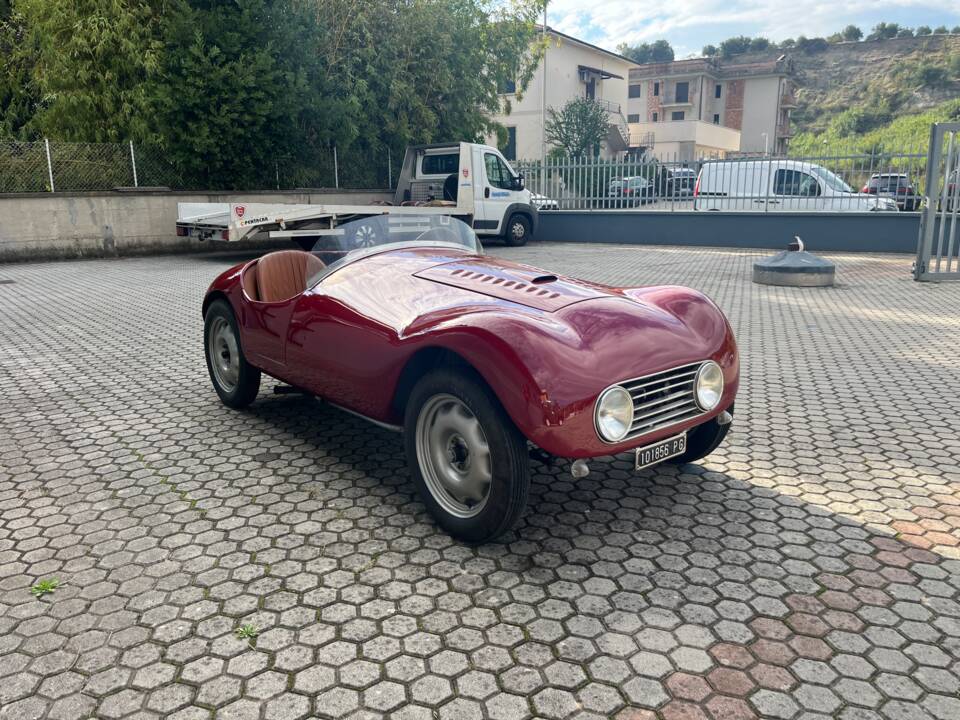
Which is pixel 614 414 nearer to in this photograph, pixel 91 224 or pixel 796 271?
pixel 796 271

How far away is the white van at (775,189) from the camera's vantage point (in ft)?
55.0

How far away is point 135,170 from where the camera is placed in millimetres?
17359

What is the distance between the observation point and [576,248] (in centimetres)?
1912

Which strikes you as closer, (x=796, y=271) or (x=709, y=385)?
(x=709, y=385)

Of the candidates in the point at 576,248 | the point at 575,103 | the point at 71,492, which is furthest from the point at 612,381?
the point at 575,103

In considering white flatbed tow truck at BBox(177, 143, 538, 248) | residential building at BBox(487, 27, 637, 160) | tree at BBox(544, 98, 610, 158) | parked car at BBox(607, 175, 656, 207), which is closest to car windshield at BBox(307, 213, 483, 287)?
white flatbed tow truck at BBox(177, 143, 538, 248)

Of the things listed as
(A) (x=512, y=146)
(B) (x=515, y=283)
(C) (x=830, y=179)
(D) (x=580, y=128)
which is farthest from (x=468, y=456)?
(A) (x=512, y=146)

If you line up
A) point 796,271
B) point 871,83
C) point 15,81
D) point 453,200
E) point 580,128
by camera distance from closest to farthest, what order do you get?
point 796,271 < point 453,200 < point 15,81 < point 580,128 < point 871,83

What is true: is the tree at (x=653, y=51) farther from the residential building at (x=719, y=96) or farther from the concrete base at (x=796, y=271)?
the concrete base at (x=796, y=271)

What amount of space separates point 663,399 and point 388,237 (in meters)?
2.21

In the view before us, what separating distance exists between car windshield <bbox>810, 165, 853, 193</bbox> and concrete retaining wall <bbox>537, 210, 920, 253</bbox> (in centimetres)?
60

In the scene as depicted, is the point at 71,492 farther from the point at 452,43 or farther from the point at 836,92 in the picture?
the point at 836,92

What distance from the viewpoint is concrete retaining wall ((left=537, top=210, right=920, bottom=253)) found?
16.7 metres

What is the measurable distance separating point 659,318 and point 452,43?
20.1 m
